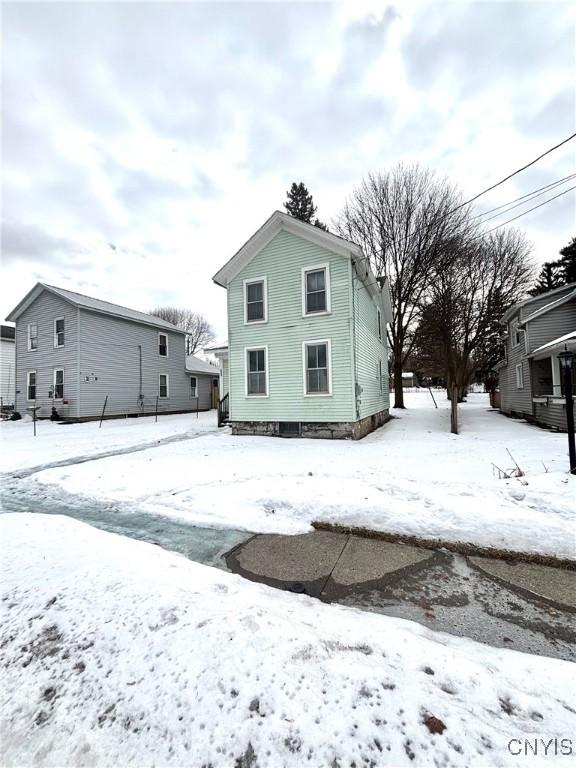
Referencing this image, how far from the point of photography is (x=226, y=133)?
32.2ft

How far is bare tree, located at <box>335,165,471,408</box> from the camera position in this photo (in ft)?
58.8

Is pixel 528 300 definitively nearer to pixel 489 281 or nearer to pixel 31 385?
pixel 489 281

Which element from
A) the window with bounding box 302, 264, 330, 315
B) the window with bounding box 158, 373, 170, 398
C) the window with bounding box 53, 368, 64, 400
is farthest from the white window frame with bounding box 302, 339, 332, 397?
the window with bounding box 53, 368, 64, 400

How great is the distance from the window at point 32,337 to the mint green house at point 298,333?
1292cm

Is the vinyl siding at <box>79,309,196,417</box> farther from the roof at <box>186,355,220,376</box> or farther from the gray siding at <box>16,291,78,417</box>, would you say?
the roof at <box>186,355,220,376</box>

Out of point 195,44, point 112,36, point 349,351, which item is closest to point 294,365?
point 349,351

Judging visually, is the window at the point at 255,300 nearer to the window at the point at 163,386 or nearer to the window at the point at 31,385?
the window at the point at 163,386

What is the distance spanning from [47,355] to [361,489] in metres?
19.2

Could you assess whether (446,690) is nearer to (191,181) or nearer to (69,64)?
(69,64)

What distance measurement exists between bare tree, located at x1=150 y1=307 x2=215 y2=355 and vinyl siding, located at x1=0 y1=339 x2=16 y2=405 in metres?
21.5

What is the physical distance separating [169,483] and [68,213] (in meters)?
13.0

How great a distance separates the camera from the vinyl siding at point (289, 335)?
33.0ft

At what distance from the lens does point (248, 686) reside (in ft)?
5.43

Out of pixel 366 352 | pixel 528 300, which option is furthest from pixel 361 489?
pixel 528 300
